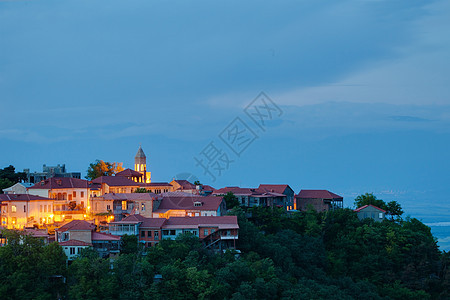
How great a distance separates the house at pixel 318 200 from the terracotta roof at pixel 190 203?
13.3 meters

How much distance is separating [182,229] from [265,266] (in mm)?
5930

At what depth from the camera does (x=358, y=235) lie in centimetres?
4631

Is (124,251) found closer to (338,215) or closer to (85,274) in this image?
(85,274)

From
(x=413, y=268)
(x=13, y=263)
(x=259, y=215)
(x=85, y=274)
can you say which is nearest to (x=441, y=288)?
(x=413, y=268)

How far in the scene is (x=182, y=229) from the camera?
124ft

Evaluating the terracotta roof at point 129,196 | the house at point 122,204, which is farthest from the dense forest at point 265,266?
the terracotta roof at point 129,196

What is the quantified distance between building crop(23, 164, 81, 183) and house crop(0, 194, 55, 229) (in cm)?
1497

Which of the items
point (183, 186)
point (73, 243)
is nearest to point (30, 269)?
point (73, 243)

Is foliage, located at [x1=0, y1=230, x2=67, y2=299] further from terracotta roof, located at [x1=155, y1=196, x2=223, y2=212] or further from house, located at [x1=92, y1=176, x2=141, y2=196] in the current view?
house, located at [x1=92, y1=176, x2=141, y2=196]

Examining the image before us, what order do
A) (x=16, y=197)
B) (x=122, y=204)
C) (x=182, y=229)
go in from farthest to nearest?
1. (x=122, y=204)
2. (x=16, y=197)
3. (x=182, y=229)

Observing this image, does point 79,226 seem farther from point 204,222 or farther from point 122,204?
point 204,222

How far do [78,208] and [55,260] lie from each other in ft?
39.4

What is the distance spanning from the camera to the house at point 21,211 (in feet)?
132

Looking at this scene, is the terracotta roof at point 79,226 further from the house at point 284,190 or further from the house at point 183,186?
the house at point 284,190
